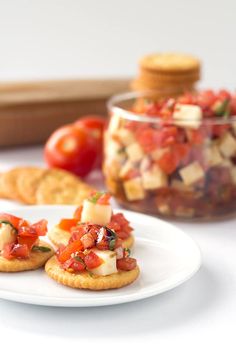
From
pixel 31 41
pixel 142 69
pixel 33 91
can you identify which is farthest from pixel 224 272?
pixel 31 41

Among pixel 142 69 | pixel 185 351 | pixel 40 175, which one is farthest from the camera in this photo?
pixel 142 69

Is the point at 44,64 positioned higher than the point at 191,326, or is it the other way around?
the point at 191,326

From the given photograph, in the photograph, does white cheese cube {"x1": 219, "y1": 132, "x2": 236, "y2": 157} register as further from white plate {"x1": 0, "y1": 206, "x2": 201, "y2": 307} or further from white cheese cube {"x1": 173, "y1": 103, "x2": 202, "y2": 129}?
white plate {"x1": 0, "y1": 206, "x2": 201, "y2": 307}

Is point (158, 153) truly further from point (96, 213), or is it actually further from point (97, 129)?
point (97, 129)

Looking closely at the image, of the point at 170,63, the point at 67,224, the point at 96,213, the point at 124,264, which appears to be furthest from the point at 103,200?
the point at 170,63

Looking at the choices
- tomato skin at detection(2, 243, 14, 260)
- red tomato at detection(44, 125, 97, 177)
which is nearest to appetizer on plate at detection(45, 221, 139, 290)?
tomato skin at detection(2, 243, 14, 260)

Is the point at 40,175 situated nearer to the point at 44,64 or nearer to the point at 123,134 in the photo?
the point at 123,134
